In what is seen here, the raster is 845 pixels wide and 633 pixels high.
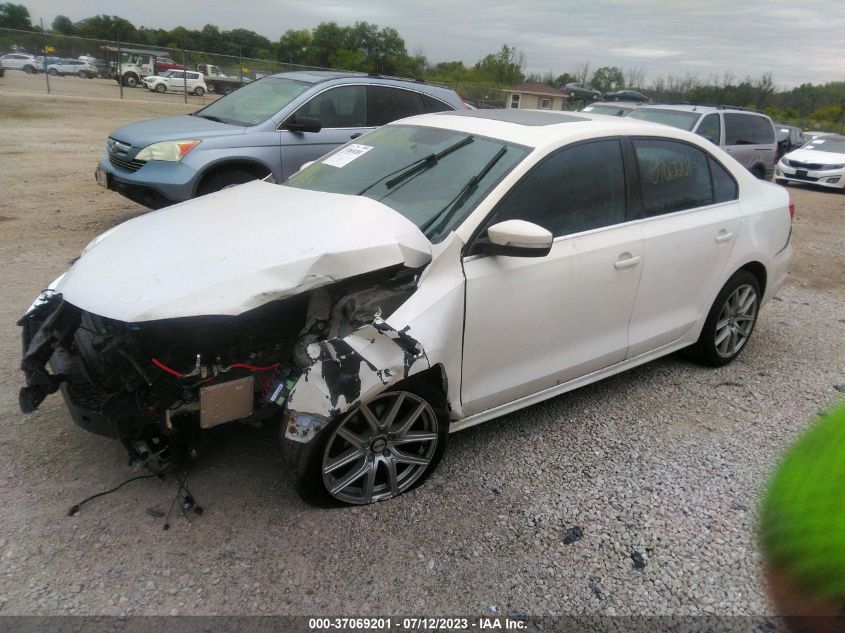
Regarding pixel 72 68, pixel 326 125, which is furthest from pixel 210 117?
pixel 72 68

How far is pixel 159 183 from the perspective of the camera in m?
6.40

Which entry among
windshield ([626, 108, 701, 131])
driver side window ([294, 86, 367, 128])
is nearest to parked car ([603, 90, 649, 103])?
windshield ([626, 108, 701, 131])

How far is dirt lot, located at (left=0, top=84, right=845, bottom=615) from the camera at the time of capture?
240cm

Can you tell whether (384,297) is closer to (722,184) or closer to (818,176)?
(722,184)

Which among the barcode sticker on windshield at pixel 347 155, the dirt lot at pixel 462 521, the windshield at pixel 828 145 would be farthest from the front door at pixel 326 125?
the windshield at pixel 828 145

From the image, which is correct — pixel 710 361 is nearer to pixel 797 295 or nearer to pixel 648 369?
pixel 648 369

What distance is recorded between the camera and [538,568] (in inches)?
102

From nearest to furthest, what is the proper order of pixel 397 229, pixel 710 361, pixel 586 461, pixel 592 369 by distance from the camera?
1. pixel 397 229
2. pixel 586 461
3. pixel 592 369
4. pixel 710 361

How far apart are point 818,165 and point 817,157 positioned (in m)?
0.45

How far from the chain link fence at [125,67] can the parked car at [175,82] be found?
0.06 metres

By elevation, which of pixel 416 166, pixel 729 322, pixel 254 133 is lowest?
pixel 729 322

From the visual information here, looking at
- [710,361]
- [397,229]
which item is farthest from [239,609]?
[710,361]

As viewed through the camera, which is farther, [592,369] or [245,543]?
[592,369]

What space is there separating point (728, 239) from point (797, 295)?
3299 millimetres
